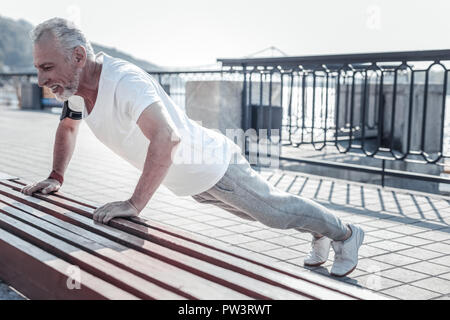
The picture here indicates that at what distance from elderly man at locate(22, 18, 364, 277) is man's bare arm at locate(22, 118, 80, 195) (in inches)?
22.1

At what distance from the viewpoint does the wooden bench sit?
205cm

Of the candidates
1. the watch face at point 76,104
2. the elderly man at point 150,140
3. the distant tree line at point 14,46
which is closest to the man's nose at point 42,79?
the elderly man at point 150,140

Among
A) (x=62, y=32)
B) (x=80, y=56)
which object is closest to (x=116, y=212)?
(x=80, y=56)

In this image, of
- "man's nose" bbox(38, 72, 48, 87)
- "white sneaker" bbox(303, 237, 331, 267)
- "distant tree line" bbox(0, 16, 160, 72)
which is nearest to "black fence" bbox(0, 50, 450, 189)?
"white sneaker" bbox(303, 237, 331, 267)

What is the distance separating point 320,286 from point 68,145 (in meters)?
2.22

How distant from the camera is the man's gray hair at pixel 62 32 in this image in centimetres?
284

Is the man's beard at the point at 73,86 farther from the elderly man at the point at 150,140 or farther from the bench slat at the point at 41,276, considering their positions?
the bench slat at the point at 41,276

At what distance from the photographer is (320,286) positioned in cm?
214

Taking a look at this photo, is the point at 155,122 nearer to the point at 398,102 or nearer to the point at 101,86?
the point at 101,86

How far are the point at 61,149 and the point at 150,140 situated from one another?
4.18 feet

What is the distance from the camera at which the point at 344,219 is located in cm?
497

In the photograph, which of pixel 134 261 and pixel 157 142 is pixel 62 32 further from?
pixel 134 261

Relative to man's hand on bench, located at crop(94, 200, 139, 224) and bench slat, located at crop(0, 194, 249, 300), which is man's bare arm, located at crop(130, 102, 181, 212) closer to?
man's hand on bench, located at crop(94, 200, 139, 224)
